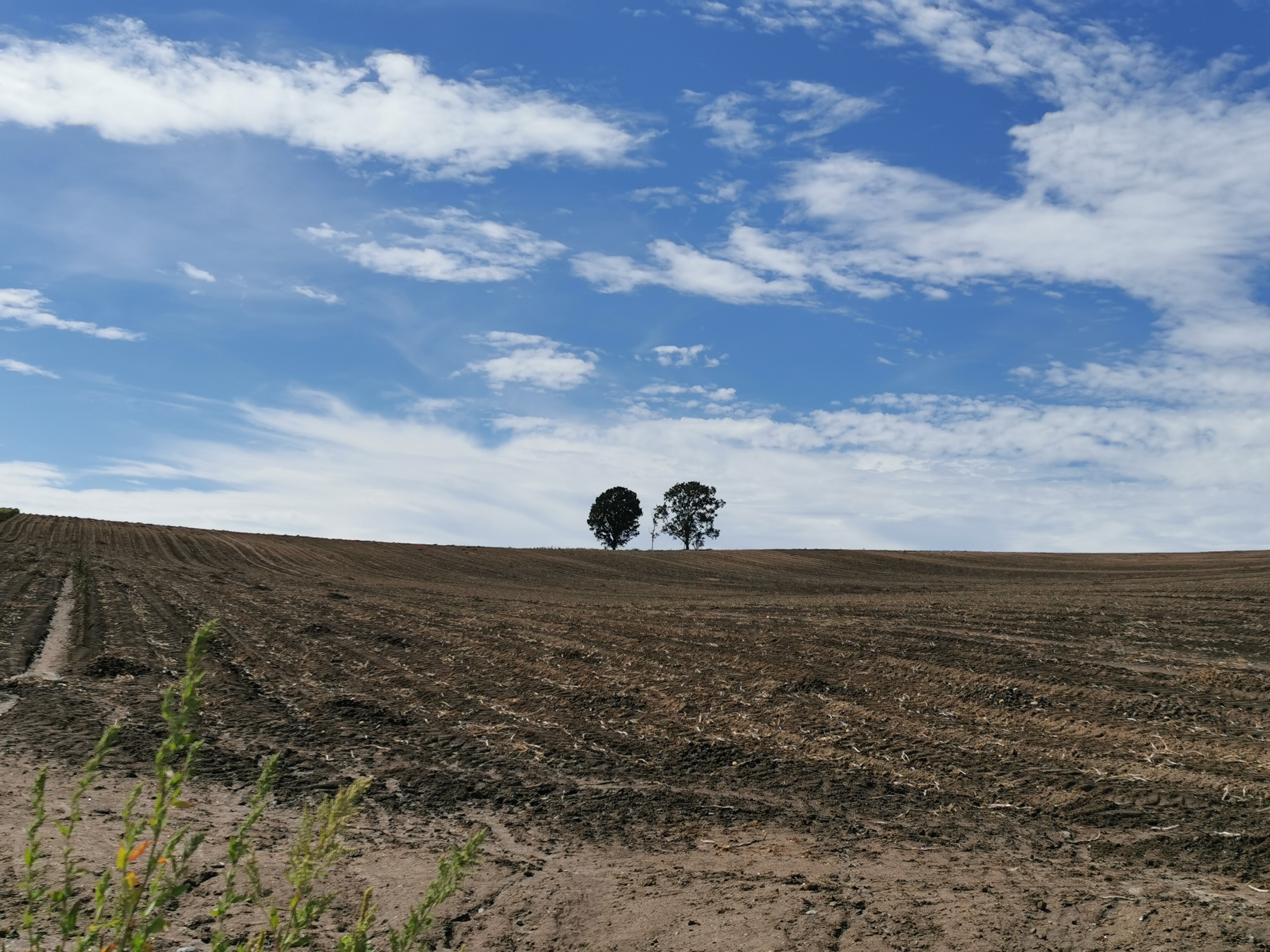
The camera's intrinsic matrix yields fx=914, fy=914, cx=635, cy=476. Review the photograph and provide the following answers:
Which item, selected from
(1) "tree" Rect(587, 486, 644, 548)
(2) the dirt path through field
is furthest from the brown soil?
(1) "tree" Rect(587, 486, 644, 548)

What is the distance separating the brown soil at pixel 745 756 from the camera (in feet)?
16.9

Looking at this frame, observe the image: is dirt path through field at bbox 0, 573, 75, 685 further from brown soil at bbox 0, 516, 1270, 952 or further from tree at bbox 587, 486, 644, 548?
tree at bbox 587, 486, 644, 548

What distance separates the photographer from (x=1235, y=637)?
558 inches

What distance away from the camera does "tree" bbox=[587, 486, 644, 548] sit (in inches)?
3302

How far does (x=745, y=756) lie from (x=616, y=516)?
75.4m

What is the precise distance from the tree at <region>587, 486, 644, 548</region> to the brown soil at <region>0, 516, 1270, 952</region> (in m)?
64.5

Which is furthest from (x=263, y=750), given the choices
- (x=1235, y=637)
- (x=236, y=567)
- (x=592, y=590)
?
(x=236, y=567)

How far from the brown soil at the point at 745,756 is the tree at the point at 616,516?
64.5 meters

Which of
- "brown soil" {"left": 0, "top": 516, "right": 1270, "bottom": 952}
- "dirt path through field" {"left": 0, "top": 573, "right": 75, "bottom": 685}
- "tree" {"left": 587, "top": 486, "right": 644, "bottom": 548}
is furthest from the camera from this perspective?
"tree" {"left": 587, "top": 486, "right": 644, "bottom": 548}

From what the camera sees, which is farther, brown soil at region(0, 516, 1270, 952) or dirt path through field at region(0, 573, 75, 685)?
dirt path through field at region(0, 573, 75, 685)

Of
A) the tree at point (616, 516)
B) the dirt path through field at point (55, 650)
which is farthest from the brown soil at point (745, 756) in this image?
the tree at point (616, 516)

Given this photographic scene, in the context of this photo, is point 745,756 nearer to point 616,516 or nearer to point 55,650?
point 55,650

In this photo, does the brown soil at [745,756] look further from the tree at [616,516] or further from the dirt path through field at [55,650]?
the tree at [616,516]

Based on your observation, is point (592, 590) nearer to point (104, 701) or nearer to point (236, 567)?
point (236, 567)
